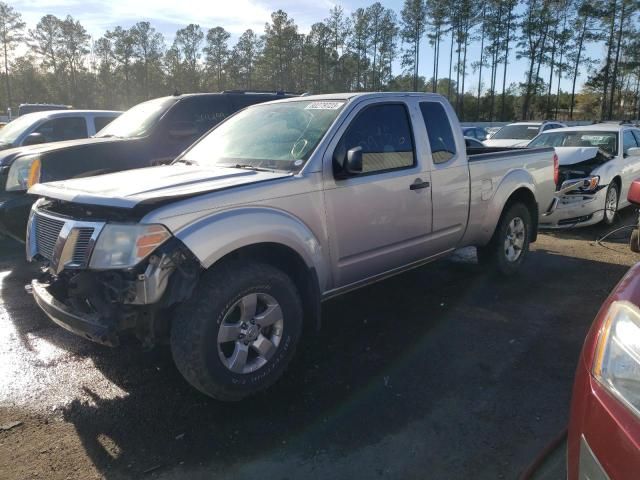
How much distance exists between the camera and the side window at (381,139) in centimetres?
395

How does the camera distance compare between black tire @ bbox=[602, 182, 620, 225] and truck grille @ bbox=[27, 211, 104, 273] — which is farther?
black tire @ bbox=[602, 182, 620, 225]

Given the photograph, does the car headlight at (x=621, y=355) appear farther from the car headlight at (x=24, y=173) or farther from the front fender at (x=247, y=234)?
the car headlight at (x=24, y=173)

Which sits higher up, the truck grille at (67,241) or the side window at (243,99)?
the side window at (243,99)

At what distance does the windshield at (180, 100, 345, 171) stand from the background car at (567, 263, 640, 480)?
7.68 feet

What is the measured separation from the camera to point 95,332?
2.82 m

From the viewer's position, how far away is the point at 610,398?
1553 mm

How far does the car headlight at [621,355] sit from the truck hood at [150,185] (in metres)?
2.23

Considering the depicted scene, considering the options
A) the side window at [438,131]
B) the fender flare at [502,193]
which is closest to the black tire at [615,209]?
the fender flare at [502,193]

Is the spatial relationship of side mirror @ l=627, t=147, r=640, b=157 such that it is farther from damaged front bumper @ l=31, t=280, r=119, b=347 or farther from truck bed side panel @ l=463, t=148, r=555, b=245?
damaged front bumper @ l=31, t=280, r=119, b=347

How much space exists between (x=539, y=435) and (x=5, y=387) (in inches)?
135

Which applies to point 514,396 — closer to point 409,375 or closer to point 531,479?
point 409,375

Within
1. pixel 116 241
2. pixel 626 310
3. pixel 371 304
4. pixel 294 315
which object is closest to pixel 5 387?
pixel 116 241

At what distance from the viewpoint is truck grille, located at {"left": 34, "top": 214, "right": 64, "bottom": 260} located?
3.19 metres

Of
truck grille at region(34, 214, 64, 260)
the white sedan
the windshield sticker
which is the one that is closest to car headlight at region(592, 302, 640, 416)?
the windshield sticker
